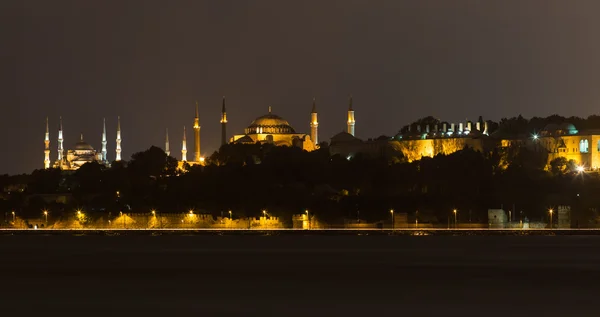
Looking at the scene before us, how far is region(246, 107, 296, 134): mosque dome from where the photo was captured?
153 metres

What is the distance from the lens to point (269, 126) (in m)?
154

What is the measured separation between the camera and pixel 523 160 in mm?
123250

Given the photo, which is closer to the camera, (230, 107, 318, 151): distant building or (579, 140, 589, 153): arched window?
(579, 140, 589, 153): arched window
